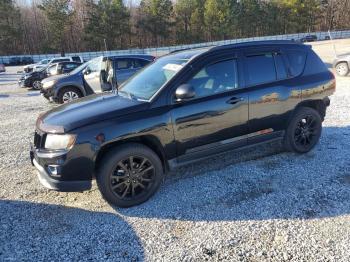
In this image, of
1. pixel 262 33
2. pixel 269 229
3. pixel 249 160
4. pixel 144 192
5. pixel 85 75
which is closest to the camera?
pixel 269 229

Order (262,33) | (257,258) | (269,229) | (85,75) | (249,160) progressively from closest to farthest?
(257,258) → (269,229) → (249,160) → (85,75) → (262,33)

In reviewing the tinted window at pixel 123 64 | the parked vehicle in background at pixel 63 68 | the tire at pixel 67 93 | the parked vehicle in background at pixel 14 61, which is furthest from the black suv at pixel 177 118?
the parked vehicle in background at pixel 14 61

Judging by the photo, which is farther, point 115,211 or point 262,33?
point 262,33

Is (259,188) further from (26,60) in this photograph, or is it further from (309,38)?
(309,38)

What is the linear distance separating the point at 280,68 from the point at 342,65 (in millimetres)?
11062

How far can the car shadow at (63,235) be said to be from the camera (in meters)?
3.37

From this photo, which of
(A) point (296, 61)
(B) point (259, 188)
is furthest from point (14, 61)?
(B) point (259, 188)

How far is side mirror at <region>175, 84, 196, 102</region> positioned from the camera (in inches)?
165

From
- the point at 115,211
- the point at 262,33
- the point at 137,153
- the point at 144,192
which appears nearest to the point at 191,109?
the point at 137,153

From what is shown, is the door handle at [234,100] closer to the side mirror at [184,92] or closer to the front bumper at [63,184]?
the side mirror at [184,92]

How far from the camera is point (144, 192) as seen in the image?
14.0ft

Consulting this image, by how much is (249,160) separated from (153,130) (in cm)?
195

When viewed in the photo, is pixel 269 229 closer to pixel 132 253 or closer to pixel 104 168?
pixel 132 253

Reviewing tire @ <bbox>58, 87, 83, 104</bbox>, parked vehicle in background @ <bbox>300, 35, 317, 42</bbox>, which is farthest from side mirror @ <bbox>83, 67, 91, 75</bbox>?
parked vehicle in background @ <bbox>300, 35, 317, 42</bbox>
